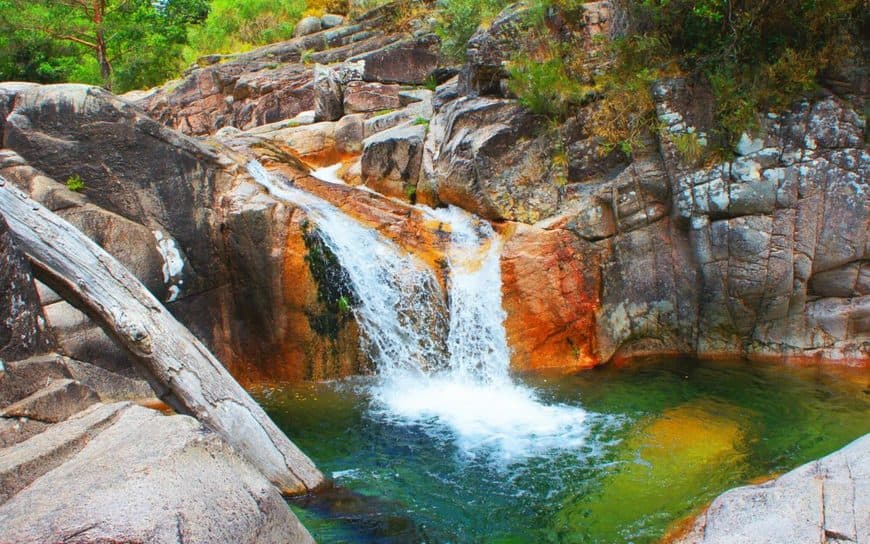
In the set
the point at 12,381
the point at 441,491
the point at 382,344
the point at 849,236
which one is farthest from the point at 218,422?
the point at 849,236

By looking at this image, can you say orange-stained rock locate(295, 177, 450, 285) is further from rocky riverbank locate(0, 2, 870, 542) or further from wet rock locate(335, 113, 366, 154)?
wet rock locate(335, 113, 366, 154)

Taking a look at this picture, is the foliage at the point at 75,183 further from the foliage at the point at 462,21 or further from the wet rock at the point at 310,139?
the foliage at the point at 462,21

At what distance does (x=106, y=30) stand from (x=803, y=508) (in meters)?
21.2

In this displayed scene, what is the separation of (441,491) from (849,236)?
562 cm

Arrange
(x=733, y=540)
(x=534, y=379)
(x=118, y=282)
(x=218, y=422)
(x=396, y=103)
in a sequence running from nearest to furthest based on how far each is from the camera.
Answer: (x=733, y=540), (x=218, y=422), (x=118, y=282), (x=534, y=379), (x=396, y=103)

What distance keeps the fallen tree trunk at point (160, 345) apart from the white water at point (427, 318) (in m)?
2.16

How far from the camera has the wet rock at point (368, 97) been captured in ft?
45.3

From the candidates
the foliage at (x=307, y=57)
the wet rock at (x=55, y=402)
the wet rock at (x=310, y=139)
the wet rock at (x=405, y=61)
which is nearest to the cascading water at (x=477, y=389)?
the wet rock at (x=55, y=402)

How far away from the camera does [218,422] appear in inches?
210

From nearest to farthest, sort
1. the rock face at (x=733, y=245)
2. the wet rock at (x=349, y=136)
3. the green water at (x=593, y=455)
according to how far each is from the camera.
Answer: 1. the green water at (x=593, y=455)
2. the rock face at (x=733, y=245)
3. the wet rock at (x=349, y=136)

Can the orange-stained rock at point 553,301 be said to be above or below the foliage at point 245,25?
below

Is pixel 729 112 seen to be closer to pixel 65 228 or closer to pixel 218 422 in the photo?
pixel 218 422

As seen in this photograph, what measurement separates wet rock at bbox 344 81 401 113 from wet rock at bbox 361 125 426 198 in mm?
3418

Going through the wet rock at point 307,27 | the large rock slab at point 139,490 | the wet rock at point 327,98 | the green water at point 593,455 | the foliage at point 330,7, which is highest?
the foliage at point 330,7
